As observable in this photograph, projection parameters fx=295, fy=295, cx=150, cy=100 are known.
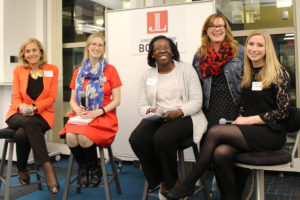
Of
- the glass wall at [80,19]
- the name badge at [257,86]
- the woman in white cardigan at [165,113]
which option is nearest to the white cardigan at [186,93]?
the woman in white cardigan at [165,113]

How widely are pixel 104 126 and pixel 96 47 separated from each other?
0.70 m

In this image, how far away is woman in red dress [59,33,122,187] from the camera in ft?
7.74

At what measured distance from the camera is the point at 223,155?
5.87 ft

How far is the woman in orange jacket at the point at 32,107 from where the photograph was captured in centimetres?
246

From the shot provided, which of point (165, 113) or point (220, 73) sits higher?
point (220, 73)

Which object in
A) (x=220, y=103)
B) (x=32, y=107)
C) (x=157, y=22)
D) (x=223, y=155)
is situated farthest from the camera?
(x=157, y=22)

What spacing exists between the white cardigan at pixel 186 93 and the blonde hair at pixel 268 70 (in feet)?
1.16

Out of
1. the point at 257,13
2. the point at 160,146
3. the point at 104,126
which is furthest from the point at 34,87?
the point at 257,13

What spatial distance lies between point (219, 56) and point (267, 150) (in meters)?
0.77

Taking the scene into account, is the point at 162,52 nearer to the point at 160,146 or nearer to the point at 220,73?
the point at 220,73

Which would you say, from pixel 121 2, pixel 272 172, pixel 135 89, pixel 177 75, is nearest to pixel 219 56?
pixel 177 75

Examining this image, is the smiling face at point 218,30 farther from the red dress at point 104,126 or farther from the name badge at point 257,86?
the red dress at point 104,126

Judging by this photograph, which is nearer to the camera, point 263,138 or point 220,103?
point 263,138

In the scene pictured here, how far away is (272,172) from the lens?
3.24 meters
